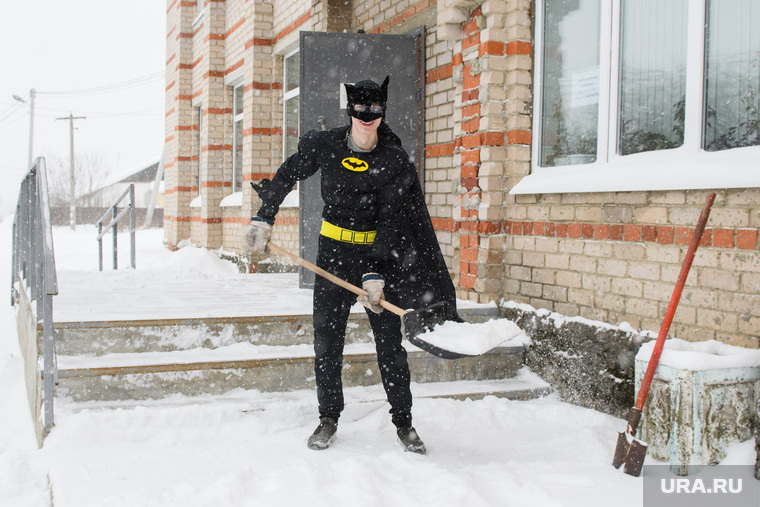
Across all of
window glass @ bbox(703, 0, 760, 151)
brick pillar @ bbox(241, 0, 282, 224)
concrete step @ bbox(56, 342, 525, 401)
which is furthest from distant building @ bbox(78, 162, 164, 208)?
window glass @ bbox(703, 0, 760, 151)

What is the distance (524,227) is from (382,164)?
65.9 inches

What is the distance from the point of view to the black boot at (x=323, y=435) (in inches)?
128

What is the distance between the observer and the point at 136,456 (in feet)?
10.2

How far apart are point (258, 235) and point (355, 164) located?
0.59m

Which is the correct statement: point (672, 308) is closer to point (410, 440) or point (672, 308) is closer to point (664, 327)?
point (664, 327)

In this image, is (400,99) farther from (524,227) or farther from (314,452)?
(314,452)

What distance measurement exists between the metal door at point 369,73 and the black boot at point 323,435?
10.2ft

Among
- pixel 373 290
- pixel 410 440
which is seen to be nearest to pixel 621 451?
pixel 410 440

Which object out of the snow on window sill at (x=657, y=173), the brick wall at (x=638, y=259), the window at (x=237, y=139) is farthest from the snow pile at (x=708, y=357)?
the window at (x=237, y=139)

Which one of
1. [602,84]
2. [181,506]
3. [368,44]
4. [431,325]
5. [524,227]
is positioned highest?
[368,44]

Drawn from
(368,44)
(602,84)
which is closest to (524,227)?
(602,84)

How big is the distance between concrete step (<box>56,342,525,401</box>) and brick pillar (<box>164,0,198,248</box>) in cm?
999

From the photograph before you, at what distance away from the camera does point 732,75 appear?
10.7ft

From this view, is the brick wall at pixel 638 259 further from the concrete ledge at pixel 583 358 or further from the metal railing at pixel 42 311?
the metal railing at pixel 42 311
